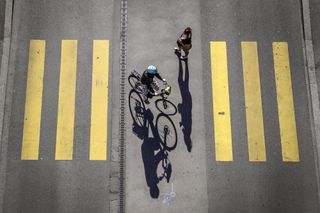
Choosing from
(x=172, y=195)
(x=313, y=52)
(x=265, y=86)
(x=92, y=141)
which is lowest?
(x=172, y=195)

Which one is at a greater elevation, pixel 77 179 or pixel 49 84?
pixel 49 84

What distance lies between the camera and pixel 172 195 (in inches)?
530

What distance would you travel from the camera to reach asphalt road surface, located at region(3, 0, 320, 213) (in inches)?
530

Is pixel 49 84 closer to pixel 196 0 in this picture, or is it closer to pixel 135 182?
pixel 135 182

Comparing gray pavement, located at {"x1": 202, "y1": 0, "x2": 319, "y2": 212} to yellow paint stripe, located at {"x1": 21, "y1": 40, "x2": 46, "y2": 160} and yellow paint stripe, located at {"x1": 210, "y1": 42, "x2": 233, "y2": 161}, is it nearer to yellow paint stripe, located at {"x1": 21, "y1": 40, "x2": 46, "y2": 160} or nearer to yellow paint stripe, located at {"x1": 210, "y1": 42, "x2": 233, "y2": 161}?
yellow paint stripe, located at {"x1": 210, "y1": 42, "x2": 233, "y2": 161}

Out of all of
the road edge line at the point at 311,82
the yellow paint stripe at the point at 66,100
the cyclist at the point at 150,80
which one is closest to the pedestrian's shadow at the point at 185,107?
the cyclist at the point at 150,80

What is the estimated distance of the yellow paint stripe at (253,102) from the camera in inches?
543

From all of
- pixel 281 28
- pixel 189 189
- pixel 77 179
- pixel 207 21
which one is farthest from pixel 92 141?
pixel 281 28

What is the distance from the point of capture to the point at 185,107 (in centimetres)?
1420

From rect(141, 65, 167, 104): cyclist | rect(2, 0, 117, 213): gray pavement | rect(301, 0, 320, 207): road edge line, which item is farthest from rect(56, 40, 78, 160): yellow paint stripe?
rect(301, 0, 320, 207): road edge line

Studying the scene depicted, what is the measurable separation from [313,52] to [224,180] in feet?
21.0

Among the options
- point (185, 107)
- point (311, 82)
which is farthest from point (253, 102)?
point (185, 107)

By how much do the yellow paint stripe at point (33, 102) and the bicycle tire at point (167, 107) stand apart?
184 inches

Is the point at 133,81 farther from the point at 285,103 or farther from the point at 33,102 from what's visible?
the point at 285,103
